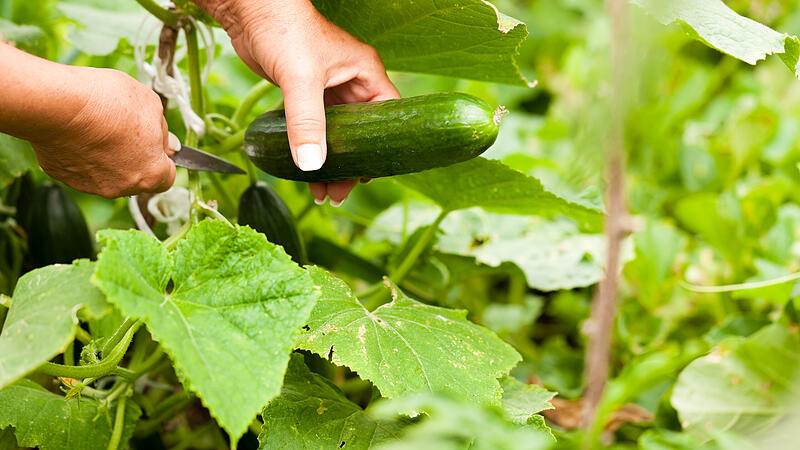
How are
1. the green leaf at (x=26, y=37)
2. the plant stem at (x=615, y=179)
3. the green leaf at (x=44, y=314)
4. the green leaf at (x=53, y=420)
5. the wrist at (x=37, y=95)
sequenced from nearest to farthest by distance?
the plant stem at (x=615, y=179) → the green leaf at (x=44, y=314) → the wrist at (x=37, y=95) → the green leaf at (x=53, y=420) → the green leaf at (x=26, y=37)

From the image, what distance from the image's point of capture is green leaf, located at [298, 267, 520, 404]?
83cm

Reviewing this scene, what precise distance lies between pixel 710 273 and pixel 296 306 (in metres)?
1.18

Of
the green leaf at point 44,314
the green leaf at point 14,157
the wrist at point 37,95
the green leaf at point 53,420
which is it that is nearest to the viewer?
the green leaf at point 44,314

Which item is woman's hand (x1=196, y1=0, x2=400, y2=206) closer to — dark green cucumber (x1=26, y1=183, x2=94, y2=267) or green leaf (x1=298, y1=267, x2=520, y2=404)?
green leaf (x1=298, y1=267, x2=520, y2=404)

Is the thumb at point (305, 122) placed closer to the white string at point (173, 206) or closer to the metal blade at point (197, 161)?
the metal blade at point (197, 161)

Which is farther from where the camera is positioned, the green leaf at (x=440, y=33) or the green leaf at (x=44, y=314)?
the green leaf at (x=440, y=33)

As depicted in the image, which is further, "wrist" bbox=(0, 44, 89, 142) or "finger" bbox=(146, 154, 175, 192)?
"finger" bbox=(146, 154, 175, 192)

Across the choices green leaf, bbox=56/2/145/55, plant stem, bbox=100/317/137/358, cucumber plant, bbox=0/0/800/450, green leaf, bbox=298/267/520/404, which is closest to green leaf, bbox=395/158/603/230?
cucumber plant, bbox=0/0/800/450

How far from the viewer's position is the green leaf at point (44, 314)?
0.63 metres

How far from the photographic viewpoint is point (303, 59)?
905 mm

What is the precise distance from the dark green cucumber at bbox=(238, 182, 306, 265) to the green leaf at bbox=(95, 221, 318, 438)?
336 mm

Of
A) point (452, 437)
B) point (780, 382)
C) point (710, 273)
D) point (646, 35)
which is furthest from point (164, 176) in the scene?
point (710, 273)

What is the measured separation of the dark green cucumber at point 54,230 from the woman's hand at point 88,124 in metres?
0.29

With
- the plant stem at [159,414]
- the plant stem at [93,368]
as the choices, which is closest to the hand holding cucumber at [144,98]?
the plant stem at [93,368]
